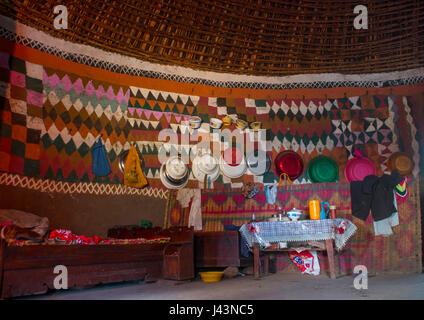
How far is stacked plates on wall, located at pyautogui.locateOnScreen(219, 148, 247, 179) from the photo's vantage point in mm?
6480

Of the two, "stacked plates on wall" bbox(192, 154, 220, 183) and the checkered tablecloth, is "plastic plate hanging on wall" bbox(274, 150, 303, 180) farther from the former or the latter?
the checkered tablecloth

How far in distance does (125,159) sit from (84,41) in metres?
1.93

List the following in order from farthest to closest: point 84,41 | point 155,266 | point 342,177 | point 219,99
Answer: point 219,99 < point 342,177 < point 84,41 < point 155,266

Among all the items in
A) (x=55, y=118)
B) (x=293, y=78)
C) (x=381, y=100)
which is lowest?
(x=55, y=118)

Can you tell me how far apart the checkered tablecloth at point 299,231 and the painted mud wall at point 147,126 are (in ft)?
3.17

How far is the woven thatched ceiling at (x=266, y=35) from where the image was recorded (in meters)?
6.24

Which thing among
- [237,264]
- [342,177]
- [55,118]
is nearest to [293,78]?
[342,177]

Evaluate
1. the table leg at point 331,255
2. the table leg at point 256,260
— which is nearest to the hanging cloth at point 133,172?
the table leg at point 256,260

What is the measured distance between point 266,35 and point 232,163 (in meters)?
2.41

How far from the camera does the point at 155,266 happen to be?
15.4ft

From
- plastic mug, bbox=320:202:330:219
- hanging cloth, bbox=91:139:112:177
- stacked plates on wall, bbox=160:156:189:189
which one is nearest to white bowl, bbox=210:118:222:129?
stacked plates on wall, bbox=160:156:189:189

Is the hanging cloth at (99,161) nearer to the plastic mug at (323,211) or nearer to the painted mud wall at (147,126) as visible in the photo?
the painted mud wall at (147,126)

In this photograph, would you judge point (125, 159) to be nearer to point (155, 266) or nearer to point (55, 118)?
point (55, 118)

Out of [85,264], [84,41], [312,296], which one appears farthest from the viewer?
[84,41]
